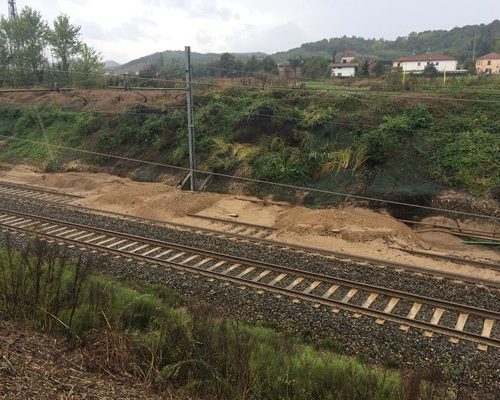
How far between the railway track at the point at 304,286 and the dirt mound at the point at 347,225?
4017mm

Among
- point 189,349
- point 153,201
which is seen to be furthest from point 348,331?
point 153,201

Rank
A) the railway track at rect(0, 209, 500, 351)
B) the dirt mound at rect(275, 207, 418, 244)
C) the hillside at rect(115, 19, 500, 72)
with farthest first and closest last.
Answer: the hillside at rect(115, 19, 500, 72) < the dirt mound at rect(275, 207, 418, 244) < the railway track at rect(0, 209, 500, 351)

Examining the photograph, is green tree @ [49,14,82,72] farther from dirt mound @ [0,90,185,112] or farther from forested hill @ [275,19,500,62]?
forested hill @ [275,19,500,62]

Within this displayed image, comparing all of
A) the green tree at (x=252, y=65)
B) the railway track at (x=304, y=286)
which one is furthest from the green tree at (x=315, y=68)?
the railway track at (x=304, y=286)

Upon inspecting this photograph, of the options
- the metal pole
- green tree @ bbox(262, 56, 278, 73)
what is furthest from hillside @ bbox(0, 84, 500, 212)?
green tree @ bbox(262, 56, 278, 73)

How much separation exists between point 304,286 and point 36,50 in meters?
41.9

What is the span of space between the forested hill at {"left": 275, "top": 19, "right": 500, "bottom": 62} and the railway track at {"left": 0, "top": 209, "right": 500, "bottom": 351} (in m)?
71.7

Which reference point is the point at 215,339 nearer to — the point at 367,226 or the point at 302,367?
the point at 302,367

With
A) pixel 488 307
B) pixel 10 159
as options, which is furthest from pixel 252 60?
pixel 488 307

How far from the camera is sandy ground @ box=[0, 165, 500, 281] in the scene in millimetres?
14414

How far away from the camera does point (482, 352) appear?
8.62m

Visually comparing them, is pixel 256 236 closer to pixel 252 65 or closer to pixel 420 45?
pixel 252 65

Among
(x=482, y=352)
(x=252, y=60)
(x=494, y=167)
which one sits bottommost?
(x=482, y=352)

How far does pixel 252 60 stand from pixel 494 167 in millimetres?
39109
